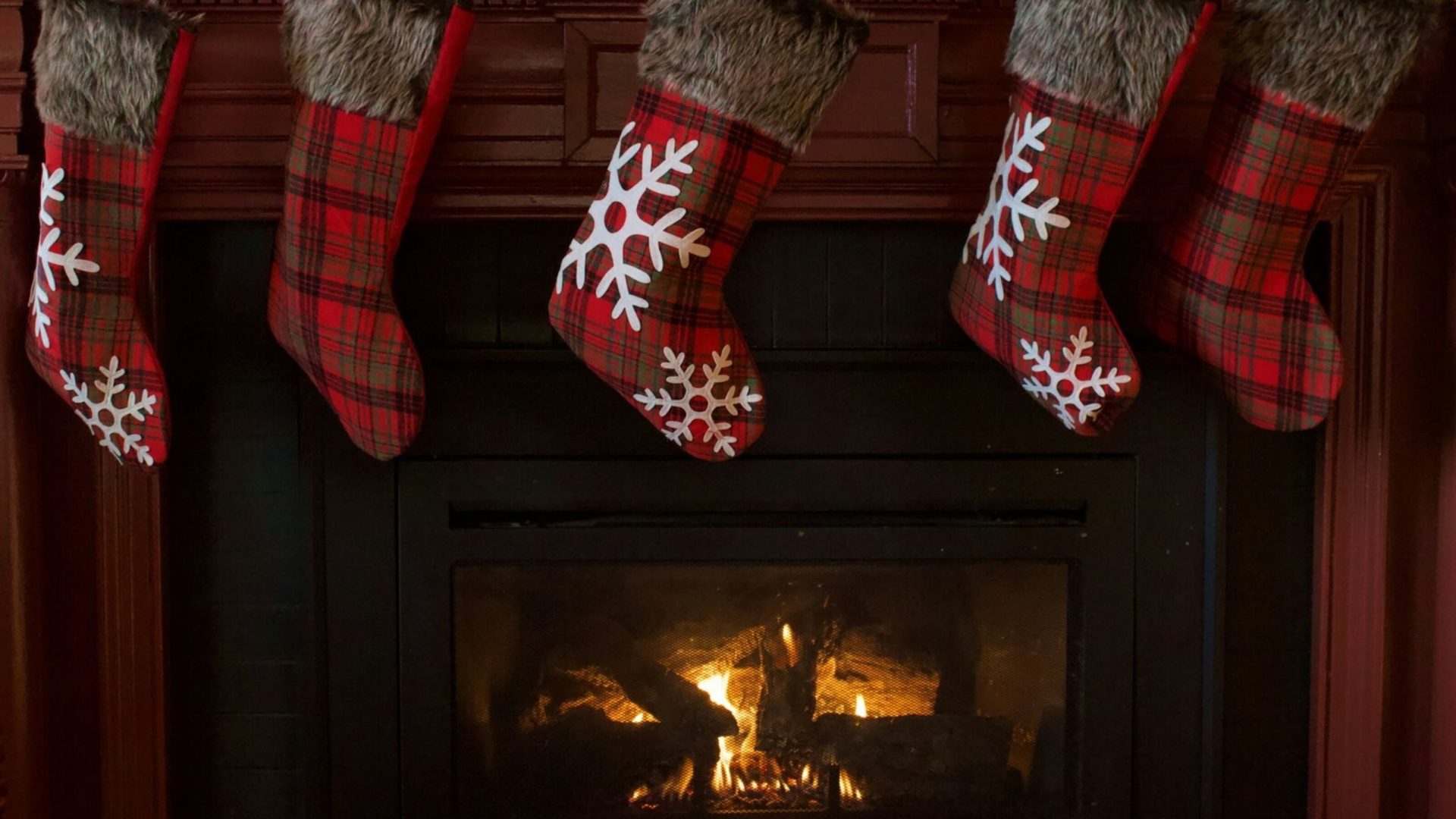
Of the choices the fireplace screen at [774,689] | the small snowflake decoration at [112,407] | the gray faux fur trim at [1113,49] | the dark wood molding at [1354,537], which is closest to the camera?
the gray faux fur trim at [1113,49]

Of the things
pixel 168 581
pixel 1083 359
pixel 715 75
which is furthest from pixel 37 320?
pixel 1083 359

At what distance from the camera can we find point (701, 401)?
3.77 ft

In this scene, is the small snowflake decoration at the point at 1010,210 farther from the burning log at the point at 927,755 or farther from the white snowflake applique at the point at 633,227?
the burning log at the point at 927,755

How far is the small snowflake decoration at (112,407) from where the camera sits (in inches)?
45.2

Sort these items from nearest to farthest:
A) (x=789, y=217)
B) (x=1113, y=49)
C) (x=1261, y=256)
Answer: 1. (x=1113, y=49)
2. (x=1261, y=256)
3. (x=789, y=217)

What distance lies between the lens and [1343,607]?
1314 mm

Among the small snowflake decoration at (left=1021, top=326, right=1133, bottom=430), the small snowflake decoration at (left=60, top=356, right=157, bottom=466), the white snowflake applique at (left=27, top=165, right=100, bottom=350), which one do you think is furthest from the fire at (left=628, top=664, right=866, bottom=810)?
the white snowflake applique at (left=27, top=165, right=100, bottom=350)

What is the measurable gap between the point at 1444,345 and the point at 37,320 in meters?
1.52

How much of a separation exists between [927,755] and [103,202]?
1.12m

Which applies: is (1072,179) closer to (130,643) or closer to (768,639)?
(768,639)

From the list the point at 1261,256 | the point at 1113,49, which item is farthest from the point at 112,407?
the point at 1261,256

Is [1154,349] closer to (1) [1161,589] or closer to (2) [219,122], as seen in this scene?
(1) [1161,589]

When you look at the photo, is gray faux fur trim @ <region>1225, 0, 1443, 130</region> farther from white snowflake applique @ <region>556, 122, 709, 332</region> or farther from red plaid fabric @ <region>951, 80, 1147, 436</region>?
white snowflake applique @ <region>556, 122, 709, 332</region>

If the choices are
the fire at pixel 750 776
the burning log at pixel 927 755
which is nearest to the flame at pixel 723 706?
the fire at pixel 750 776
